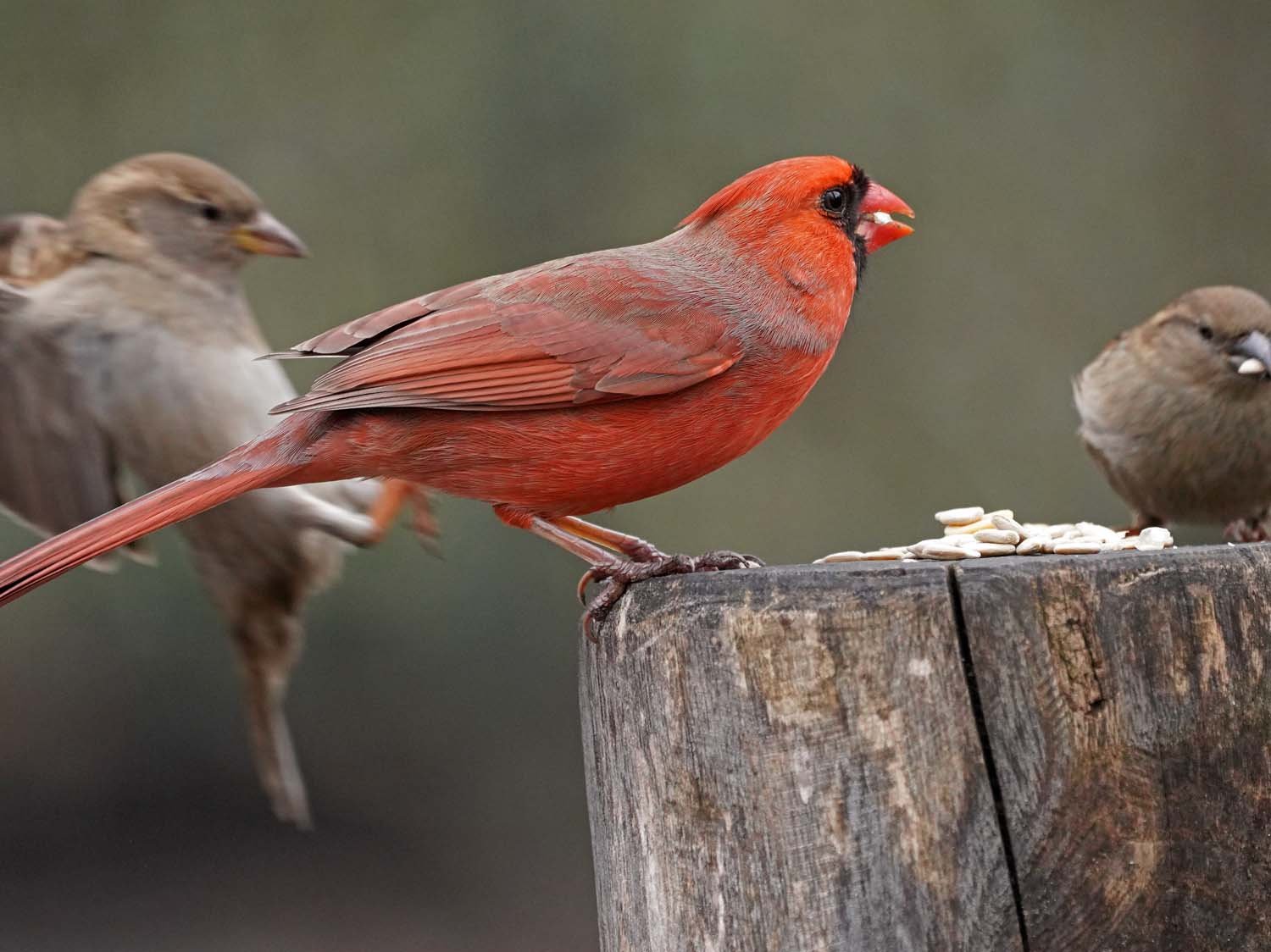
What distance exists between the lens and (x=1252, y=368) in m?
4.92

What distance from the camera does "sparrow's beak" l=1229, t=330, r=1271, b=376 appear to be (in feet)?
16.2

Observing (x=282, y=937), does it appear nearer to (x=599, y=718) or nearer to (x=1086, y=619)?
(x=599, y=718)

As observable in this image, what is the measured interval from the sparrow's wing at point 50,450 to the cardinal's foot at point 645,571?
8.06 ft

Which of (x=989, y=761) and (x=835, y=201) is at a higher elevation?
(x=835, y=201)

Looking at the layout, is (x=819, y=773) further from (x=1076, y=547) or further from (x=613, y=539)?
(x=613, y=539)

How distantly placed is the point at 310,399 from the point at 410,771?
535 cm

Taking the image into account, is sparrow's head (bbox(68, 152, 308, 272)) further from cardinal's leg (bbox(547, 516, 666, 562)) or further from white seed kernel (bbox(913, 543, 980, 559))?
white seed kernel (bbox(913, 543, 980, 559))

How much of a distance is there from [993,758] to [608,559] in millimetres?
957

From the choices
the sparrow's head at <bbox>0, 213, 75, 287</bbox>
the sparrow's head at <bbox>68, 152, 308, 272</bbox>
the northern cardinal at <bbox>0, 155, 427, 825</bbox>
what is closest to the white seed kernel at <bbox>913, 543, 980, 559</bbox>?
the northern cardinal at <bbox>0, 155, 427, 825</bbox>

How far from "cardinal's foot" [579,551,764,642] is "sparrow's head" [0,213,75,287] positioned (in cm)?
280

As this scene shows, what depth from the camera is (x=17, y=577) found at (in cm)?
290

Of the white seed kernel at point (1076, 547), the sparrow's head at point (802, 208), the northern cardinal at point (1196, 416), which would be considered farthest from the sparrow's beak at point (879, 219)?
the northern cardinal at point (1196, 416)

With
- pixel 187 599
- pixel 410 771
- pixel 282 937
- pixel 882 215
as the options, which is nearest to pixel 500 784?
pixel 410 771

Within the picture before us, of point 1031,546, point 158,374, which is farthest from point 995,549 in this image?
point 158,374
